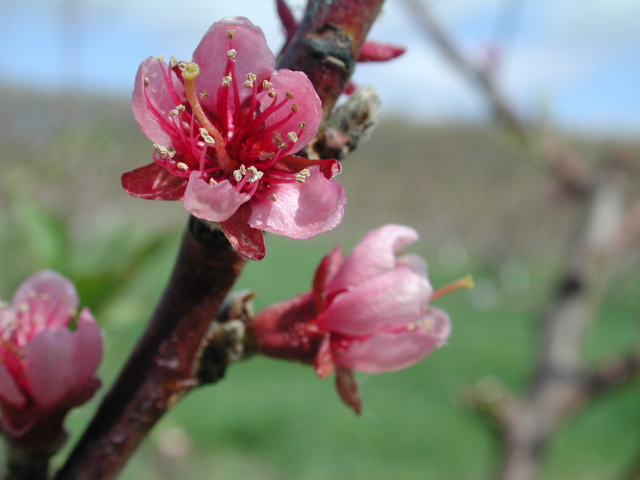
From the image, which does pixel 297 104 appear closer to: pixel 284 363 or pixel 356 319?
pixel 356 319

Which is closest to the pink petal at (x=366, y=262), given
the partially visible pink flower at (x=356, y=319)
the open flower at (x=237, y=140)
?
the partially visible pink flower at (x=356, y=319)

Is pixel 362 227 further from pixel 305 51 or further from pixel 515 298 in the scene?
pixel 305 51

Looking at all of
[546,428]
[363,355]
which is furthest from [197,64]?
[546,428]

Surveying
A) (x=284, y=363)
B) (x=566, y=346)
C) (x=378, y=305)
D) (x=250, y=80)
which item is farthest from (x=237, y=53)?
(x=284, y=363)

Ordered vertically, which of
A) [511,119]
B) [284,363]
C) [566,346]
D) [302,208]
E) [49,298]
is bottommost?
[284,363]

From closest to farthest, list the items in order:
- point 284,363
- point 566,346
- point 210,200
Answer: point 210,200, point 566,346, point 284,363

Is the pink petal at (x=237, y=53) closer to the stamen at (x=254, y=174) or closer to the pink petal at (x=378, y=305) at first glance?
the stamen at (x=254, y=174)
